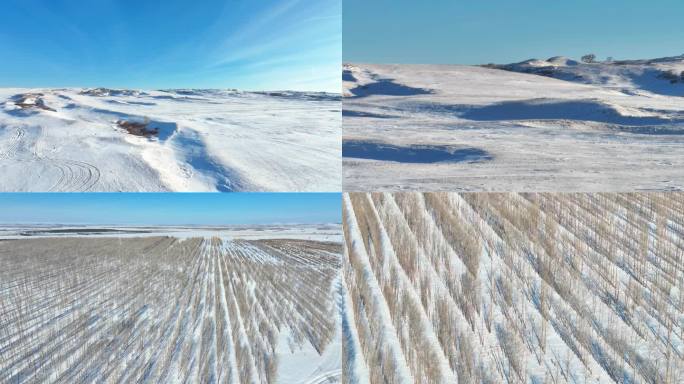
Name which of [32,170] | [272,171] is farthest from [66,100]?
[272,171]

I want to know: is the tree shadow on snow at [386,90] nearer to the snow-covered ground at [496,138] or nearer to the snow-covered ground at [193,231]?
the snow-covered ground at [496,138]

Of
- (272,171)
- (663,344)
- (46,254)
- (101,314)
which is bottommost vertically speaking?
(663,344)

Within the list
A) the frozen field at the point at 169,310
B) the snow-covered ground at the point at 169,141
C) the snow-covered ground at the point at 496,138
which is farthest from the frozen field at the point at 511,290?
the snow-covered ground at the point at 169,141

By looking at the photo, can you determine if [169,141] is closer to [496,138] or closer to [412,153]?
[412,153]

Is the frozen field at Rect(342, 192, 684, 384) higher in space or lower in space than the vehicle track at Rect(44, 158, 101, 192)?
lower

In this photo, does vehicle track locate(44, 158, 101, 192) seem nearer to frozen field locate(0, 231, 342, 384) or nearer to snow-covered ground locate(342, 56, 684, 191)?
frozen field locate(0, 231, 342, 384)

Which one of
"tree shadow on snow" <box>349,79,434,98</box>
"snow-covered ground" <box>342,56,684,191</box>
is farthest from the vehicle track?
"tree shadow on snow" <box>349,79,434,98</box>

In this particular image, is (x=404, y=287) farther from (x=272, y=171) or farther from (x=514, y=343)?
(x=272, y=171)
